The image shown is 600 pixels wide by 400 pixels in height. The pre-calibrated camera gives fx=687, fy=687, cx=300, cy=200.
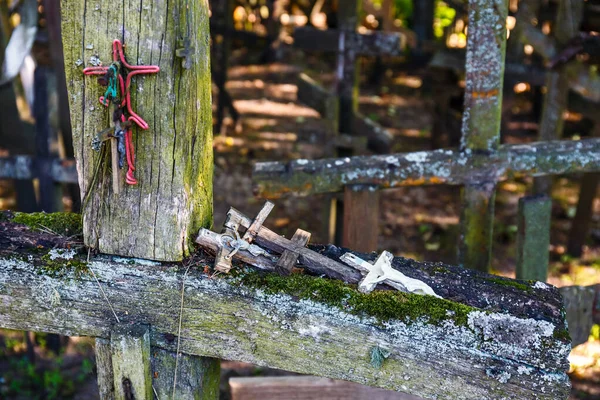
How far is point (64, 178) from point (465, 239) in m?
2.80

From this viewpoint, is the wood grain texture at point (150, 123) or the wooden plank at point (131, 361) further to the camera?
the wooden plank at point (131, 361)

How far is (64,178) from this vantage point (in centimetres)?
485

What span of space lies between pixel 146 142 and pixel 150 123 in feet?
0.23

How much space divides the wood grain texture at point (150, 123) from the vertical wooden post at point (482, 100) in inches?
68.2

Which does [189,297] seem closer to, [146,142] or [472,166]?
[146,142]

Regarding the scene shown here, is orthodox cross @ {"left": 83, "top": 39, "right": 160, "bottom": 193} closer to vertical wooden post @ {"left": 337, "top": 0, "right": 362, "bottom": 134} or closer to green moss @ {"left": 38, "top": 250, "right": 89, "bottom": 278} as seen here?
green moss @ {"left": 38, "top": 250, "right": 89, "bottom": 278}

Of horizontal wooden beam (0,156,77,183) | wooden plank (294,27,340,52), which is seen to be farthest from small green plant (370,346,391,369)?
wooden plank (294,27,340,52)

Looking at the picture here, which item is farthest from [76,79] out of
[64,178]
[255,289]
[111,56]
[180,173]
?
[64,178]

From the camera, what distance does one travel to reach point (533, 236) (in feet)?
12.5

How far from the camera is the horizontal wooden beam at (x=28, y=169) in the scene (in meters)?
4.82

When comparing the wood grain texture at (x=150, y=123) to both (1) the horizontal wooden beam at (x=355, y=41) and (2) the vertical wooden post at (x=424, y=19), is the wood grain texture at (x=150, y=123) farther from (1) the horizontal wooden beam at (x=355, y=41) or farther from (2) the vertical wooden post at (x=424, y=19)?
(2) the vertical wooden post at (x=424, y=19)

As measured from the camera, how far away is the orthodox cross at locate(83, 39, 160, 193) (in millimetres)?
2150

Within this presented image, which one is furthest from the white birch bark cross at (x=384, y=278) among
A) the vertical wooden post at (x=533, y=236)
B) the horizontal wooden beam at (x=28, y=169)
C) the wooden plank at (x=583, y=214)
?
the wooden plank at (x=583, y=214)

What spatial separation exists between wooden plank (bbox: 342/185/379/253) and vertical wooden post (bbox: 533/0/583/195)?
6.62 feet
